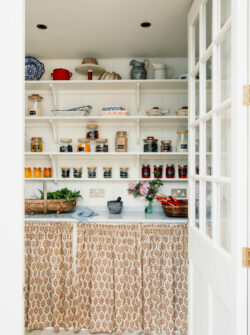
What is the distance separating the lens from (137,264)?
2.40 m

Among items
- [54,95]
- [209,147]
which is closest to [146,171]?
[54,95]

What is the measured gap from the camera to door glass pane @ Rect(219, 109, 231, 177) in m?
1.26

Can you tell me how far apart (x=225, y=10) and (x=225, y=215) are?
92 centimetres

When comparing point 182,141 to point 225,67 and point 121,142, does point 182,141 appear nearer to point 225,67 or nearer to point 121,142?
point 121,142

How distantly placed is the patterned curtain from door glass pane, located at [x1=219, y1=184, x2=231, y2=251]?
4.79 ft

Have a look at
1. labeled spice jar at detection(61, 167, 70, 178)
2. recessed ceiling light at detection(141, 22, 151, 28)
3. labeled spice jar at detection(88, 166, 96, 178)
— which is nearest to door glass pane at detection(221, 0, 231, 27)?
recessed ceiling light at detection(141, 22, 151, 28)

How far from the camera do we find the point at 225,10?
1.29 metres

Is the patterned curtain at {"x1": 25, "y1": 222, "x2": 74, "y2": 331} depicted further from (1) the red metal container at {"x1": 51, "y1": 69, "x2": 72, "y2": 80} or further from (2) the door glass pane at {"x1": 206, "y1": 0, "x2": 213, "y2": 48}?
(2) the door glass pane at {"x1": 206, "y1": 0, "x2": 213, "y2": 48}

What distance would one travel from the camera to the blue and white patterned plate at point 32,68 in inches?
117

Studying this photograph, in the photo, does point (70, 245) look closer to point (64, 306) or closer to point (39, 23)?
point (64, 306)

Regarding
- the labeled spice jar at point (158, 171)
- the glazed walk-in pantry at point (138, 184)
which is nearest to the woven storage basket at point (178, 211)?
the glazed walk-in pantry at point (138, 184)

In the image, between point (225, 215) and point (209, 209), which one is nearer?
point (225, 215)

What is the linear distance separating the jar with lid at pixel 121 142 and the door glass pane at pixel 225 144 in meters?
1.64

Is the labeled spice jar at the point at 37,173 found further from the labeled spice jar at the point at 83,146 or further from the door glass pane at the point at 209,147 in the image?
the door glass pane at the point at 209,147
